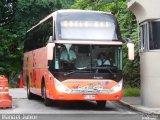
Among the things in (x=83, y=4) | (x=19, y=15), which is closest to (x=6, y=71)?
(x=19, y=15)

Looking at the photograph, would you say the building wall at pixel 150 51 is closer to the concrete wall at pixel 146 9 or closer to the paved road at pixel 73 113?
the concrete wall at pixel 146 9

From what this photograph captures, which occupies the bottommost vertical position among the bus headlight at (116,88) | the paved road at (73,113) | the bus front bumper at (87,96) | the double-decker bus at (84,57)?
the paved road at (73,113)

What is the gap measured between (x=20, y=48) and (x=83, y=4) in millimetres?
7209

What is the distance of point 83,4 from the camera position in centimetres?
4450

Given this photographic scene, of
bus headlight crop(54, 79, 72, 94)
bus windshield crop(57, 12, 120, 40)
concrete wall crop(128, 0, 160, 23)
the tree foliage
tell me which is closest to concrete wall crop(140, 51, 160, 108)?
concrete wall crop(128, 0, 160, 23)

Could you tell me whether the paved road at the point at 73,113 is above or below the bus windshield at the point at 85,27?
below

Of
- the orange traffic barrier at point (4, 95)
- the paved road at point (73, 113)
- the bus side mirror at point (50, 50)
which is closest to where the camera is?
the paved road at point (73, 113)

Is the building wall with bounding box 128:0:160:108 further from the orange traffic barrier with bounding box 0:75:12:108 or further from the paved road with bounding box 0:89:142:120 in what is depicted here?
the orange traffic barrier with bounding box 0:75:12:108

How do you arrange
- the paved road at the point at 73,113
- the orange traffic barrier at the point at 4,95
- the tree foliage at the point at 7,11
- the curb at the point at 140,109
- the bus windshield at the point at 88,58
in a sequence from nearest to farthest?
the paved road at the point at 73,113, the curb at the point at 140,109, the bus windshield at the point at 88,58, the orange traffic barrier at the point at 4,95, the tree foliage at the point at 7,11

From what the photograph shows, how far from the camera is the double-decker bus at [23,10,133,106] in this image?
19219 millimetres

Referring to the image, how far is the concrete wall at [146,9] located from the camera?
1983 centimetres

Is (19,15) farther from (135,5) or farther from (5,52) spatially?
(135,5)

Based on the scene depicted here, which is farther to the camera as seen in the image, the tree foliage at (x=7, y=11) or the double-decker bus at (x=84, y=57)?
the tree foliage at (x=7, y=11)

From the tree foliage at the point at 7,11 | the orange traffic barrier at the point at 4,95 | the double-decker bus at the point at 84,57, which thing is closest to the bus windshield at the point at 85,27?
the double-decker bus at the point at 84,57
